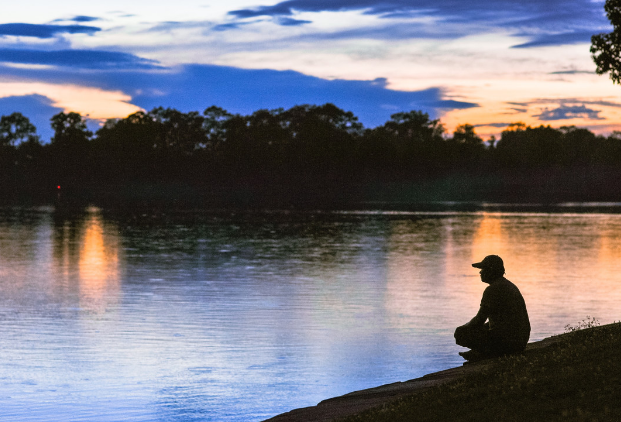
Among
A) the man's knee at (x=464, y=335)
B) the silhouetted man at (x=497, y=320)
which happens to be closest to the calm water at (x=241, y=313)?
the man's knee at (x=464, y=335)

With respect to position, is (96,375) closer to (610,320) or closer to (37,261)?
(610,320)

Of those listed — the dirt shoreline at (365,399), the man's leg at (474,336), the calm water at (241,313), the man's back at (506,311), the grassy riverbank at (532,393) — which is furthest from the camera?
the calm water at (241,313)

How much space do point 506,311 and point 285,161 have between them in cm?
15140

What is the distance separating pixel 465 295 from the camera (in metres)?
24.2

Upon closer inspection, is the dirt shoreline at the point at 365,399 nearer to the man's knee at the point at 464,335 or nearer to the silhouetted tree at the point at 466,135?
the man's knee at the point at 464,335

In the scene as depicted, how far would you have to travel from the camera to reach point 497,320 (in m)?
11.7

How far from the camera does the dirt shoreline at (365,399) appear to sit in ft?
36.3

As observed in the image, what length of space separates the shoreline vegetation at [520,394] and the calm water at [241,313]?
2.13m

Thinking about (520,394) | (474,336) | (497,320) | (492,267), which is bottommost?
(520,394)

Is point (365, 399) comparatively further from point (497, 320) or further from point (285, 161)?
point (285, 161)

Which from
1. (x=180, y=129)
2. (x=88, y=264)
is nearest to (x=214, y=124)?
(x=180, y=129)

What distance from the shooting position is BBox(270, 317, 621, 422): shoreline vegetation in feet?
27.5

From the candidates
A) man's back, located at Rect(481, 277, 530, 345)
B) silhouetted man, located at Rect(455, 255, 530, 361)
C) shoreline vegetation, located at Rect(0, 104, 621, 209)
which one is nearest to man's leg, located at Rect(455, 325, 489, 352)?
silhouetted man, located at Rect(455, 255, 530, 361)

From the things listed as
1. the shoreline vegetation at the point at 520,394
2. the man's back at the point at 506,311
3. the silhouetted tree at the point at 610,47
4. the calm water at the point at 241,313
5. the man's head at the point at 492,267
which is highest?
the silhouetted tree at the point at 610,47
